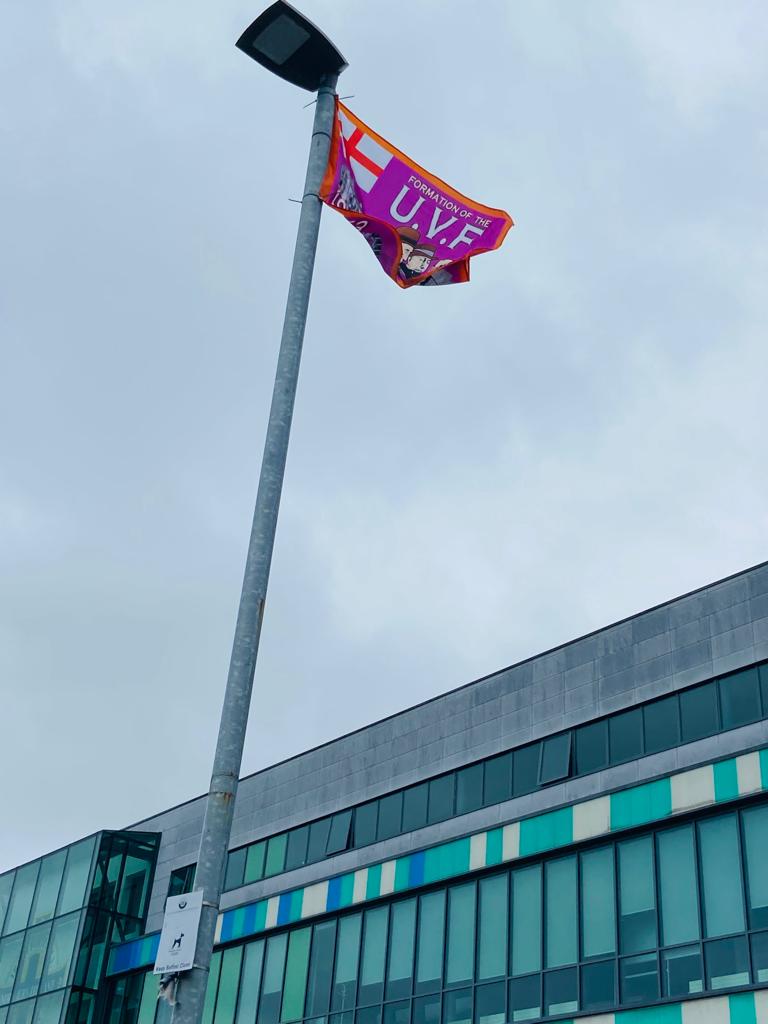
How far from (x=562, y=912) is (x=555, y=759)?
3021mm

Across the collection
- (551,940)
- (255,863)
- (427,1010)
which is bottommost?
(427,1010)

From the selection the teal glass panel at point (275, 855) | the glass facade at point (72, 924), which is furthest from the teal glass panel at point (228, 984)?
the glass facade at point (72, 924)

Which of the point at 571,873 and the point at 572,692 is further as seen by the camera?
the point at 572,692

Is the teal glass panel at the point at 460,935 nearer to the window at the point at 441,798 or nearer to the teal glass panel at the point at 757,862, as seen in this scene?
the window at the point at 441,798

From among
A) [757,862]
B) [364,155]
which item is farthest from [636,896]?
[364,155]

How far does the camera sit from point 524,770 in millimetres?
26203

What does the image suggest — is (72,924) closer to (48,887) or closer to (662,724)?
(48,887)

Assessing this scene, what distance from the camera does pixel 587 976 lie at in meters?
22.7

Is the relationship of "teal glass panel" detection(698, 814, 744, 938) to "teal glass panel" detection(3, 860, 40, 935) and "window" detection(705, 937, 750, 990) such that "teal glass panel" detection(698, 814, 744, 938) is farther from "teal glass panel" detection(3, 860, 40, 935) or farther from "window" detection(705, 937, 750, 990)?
"teal glass panel" detection(3, 860, 40, 935)

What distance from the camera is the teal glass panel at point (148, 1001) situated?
34.1m

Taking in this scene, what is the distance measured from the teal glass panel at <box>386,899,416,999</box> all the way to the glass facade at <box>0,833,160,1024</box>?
1124cm

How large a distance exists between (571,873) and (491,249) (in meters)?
13.0

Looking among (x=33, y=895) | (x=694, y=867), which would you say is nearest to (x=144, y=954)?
(x=33, y=895)

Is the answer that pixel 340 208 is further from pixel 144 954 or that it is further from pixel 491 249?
pixel 144 954
